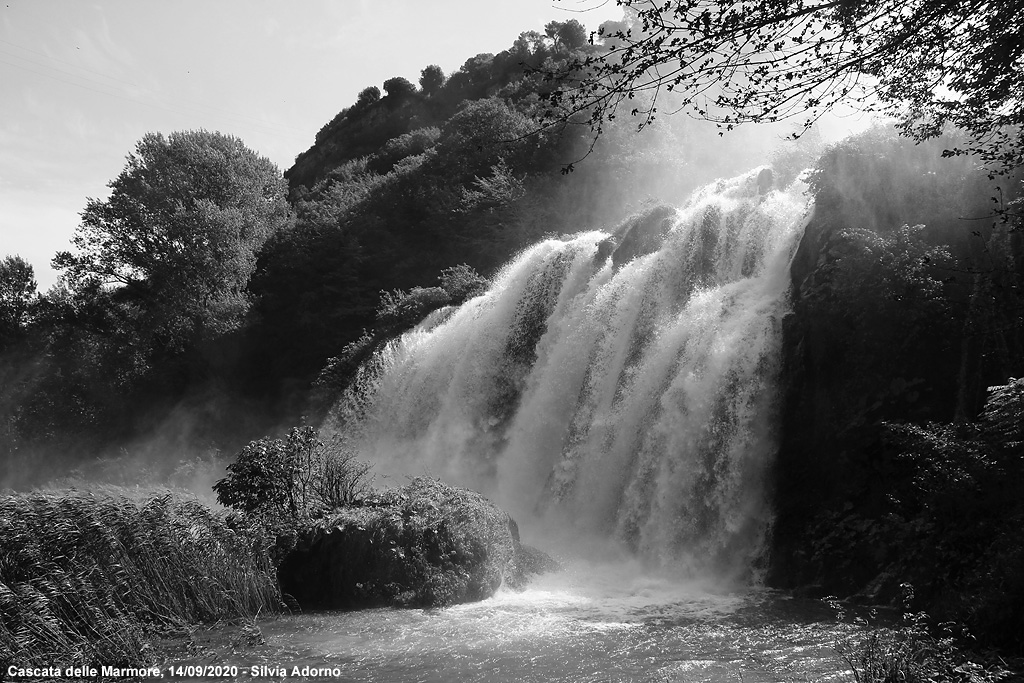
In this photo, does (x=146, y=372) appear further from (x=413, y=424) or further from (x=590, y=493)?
(x=590, y=493)

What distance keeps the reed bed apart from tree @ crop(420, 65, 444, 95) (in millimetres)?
50068

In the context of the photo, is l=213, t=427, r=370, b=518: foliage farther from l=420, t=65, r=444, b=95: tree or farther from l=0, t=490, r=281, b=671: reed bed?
l=420, t=65, r=444, b=95: tree

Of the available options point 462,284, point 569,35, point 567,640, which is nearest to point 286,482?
point 567,640

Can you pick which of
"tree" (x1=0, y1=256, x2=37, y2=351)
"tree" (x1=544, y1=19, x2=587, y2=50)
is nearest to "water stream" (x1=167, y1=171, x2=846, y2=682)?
"tree" (x1=0, y1=256, x2=37, y2=351)

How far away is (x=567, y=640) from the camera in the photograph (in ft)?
28.1

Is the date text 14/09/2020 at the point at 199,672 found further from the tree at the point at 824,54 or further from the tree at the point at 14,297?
the tree at the point at 14,297

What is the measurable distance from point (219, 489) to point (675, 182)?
82.1ft

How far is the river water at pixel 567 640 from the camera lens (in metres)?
7.50

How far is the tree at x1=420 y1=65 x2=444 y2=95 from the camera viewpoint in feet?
184

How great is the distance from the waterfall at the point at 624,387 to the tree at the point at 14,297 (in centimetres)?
1850

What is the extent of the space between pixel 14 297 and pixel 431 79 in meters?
32.0

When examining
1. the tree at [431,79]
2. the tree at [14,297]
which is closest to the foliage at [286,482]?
the tree at [14,297]

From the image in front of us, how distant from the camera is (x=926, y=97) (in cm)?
733

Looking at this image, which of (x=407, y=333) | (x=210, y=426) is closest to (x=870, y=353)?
(x=407, y=333)
